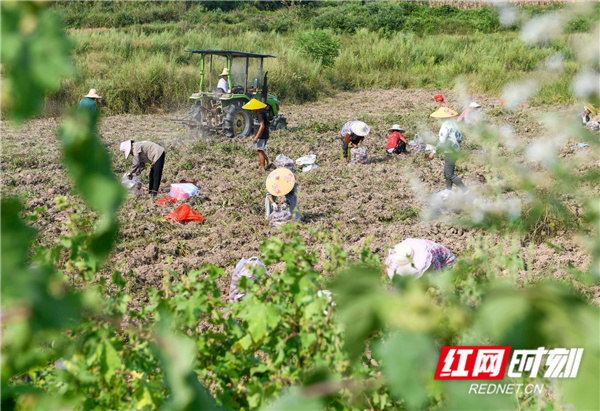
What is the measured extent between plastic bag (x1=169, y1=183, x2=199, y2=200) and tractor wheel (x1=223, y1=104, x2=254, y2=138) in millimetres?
3521

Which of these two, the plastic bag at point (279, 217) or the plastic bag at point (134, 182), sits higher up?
the plastic bag at point (279, 217)

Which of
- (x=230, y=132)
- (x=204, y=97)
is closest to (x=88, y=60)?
(x=204, y=97)

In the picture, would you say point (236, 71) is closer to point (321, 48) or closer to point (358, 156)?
point (358, 156)

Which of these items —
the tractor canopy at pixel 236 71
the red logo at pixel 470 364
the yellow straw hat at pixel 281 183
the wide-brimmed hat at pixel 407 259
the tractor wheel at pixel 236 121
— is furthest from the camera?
the tractor canopy at pixel 236 71

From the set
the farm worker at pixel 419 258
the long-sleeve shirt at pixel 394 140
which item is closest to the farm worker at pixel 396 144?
the long-sleeve shirt at pixel 394 140

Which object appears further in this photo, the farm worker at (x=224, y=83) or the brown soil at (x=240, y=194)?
the farm worker at (x=224, y=83)

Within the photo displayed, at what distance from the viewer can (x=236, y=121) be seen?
32.9 feet

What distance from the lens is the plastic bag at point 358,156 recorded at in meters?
8.23

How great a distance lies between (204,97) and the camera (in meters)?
10.4

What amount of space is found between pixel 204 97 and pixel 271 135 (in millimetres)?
1618

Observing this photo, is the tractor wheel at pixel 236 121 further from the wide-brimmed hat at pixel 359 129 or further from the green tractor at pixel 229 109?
the wide-brimmed hat at pixel 359 129

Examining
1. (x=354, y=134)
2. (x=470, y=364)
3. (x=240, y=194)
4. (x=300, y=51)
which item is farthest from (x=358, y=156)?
(x=300, y=51)

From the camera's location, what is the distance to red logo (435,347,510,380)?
3.44 feet

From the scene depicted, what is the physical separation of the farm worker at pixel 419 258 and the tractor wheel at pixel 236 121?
6.65 metres
